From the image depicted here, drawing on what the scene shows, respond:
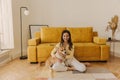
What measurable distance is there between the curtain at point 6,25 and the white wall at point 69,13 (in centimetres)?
81

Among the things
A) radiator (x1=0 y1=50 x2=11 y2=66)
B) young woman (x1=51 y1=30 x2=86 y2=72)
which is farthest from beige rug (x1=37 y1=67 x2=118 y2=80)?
radiator (x1=0 y1=50 x2=11 y2=66)

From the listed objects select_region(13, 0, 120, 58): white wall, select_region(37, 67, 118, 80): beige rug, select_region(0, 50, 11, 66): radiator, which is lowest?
select_region(37, 67, 118, 80): beige rug

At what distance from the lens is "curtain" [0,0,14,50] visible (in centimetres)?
539

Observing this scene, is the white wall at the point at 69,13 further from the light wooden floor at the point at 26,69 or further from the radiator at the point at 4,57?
the light wooden floor at the point at 26,69

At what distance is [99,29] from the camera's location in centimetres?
639

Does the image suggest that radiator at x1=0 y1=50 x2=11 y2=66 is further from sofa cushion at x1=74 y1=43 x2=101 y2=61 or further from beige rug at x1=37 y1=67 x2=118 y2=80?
sofa cushion at x1=74 y1=43 x2=101 y2=61

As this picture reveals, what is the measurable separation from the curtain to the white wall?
0.81 meters

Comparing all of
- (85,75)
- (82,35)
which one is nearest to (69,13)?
(82,35)

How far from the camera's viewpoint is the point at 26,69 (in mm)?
4496

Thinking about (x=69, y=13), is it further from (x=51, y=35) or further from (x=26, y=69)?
(x=26, y=69)

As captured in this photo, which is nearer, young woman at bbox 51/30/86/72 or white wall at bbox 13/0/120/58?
young woman at bbox 51/30/86/72

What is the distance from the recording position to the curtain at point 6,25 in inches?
212

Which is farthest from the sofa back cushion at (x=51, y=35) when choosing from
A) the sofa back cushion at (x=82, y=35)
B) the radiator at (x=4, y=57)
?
the radiator at (x=4, y=57)

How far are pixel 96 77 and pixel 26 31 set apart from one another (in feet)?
10.9
